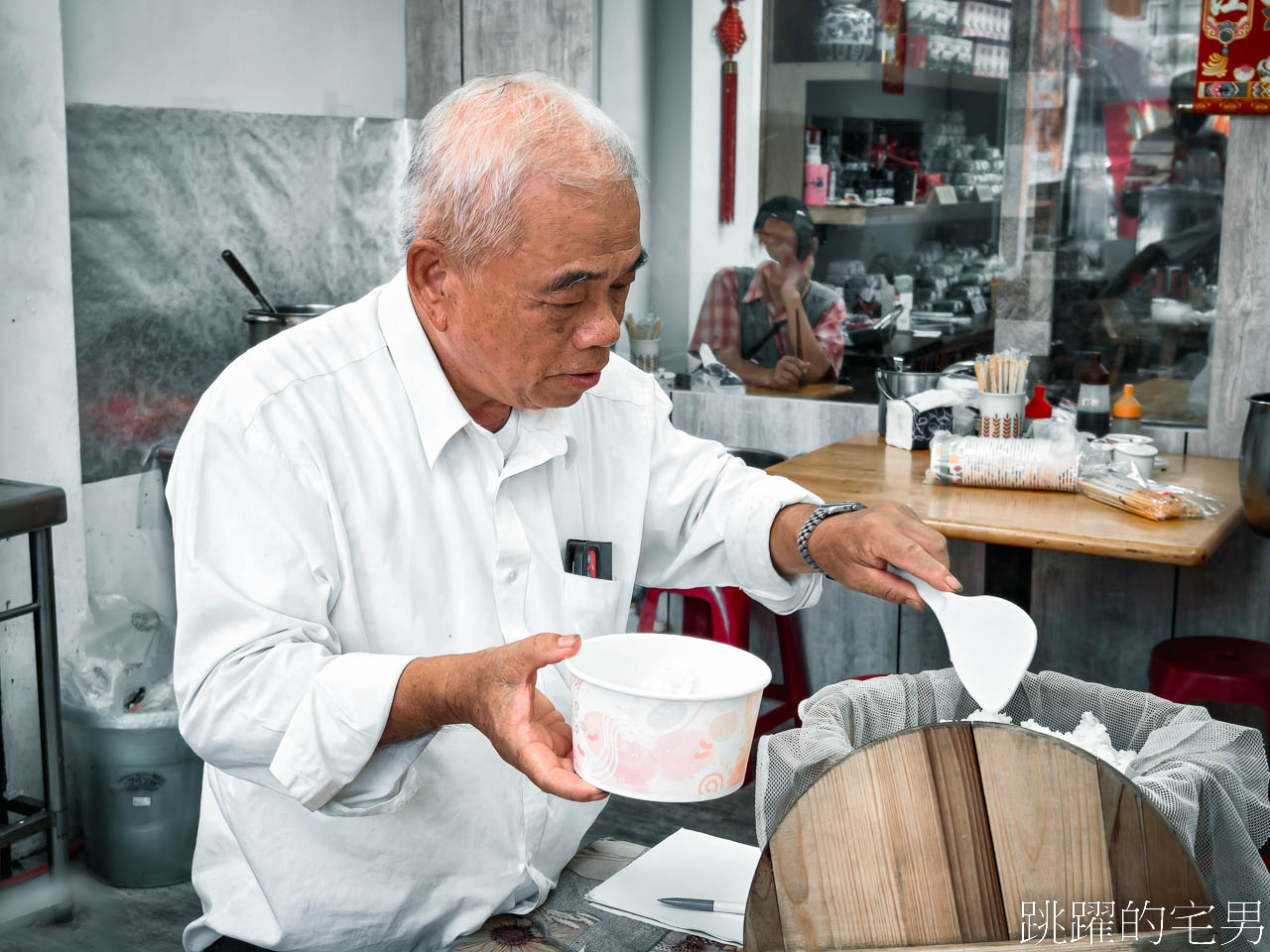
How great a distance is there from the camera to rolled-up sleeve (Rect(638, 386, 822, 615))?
1621 millimetres

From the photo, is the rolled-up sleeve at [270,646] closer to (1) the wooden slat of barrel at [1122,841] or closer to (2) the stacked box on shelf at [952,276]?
(1) the wooden slat of barrel at [1122,841]

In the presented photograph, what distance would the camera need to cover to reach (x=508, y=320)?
1317 mm

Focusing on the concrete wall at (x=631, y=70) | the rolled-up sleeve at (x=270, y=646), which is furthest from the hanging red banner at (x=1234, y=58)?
the rolled-up sleeve at (x=270, y=646)

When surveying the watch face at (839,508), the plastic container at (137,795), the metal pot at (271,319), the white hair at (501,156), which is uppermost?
the white hair at (501,156)

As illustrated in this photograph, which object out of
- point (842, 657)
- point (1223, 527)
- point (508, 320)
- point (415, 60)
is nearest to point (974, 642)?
point (508, 320)

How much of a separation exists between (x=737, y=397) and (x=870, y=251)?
0.70 m

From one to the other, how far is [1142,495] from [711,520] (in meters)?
1.66

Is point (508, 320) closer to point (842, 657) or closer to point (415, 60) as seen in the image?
point (842, 657)

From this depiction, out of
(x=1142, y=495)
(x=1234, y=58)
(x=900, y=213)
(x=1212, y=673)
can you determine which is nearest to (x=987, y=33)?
(x=900, y=213)

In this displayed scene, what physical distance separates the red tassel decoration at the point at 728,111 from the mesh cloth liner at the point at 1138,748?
285cm

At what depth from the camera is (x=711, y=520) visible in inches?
66.4

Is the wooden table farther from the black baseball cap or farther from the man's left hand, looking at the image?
the man's left hand

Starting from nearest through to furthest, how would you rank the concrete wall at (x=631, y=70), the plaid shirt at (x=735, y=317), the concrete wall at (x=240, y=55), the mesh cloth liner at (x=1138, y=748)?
the mesh cloth liner at (x=1138, y=748)
the concrete wall at (x=240, y=55)
the plaid shirt at (x=735, y=317)
the concrete wall at (x=631, y=70)

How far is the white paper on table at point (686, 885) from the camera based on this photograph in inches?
50.8
